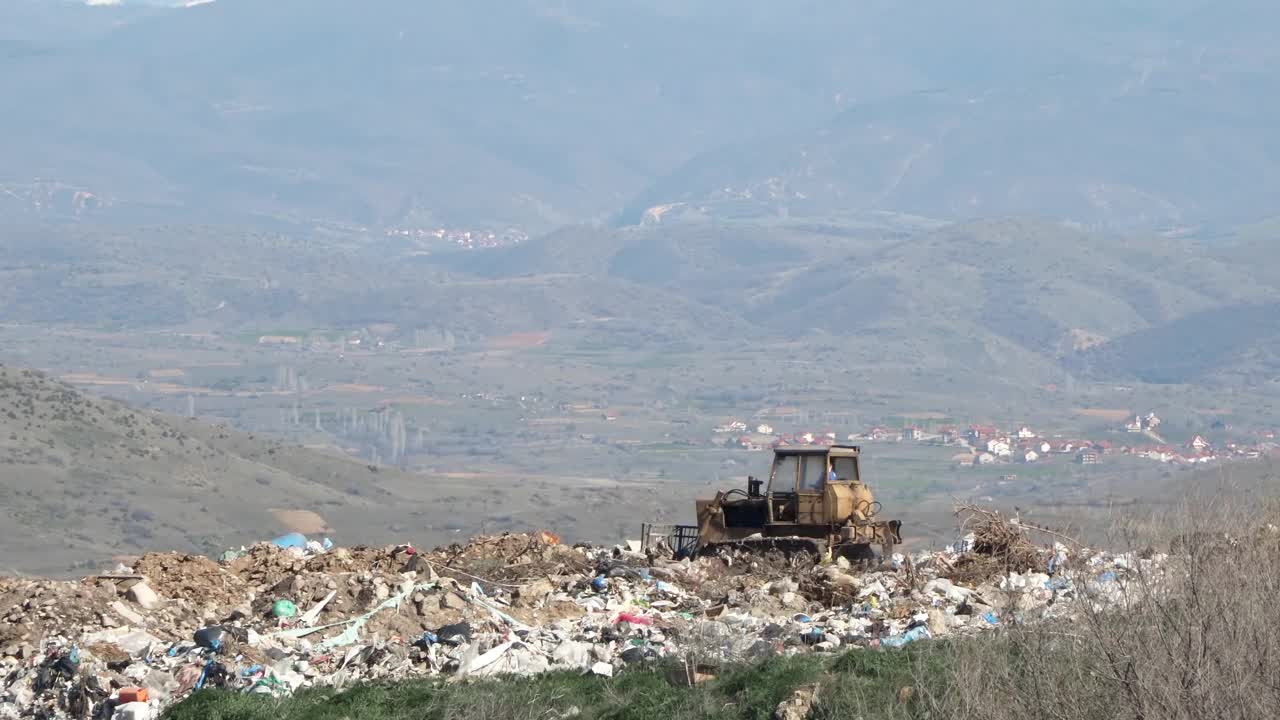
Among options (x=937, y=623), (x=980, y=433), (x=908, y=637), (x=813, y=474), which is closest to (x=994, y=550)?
(x=813, y=474)

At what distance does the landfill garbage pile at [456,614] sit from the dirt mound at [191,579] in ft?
0.10

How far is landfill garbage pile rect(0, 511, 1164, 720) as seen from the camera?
690 inches

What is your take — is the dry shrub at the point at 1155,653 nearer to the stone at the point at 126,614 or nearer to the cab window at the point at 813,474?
the stone at the point at 126,614

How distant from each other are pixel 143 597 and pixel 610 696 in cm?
555

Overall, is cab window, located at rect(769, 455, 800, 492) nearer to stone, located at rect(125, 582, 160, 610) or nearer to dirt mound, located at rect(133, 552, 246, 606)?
dirt mound, located at rect(133, 552, 246, 606)

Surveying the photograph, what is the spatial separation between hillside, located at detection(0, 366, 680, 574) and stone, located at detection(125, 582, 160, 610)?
40221mm

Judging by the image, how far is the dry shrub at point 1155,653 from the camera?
41.0 feet

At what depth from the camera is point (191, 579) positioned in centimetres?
2161

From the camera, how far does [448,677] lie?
17.5m

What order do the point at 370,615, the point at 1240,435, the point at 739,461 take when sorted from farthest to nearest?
the point at 1240,435 < the point at 739,461 < the point at 370,615

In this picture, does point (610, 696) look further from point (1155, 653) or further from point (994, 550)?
point (994, 550)

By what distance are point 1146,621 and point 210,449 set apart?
248 feet

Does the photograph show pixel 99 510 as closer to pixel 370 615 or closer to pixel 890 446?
pixel 370 615

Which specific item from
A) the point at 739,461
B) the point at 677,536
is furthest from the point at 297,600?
the point at 739,461
